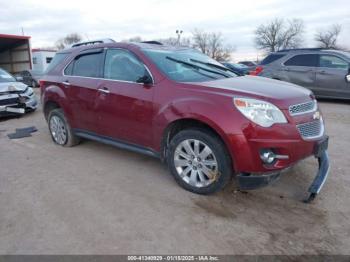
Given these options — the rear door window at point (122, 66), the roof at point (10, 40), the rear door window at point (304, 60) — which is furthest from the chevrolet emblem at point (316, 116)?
the roof at point (10, 40)

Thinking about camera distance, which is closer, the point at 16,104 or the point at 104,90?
the point at 104,90

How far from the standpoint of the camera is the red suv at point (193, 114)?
3.23m

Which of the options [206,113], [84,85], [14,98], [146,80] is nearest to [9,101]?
[14,98]

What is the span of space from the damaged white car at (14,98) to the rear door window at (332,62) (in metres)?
8.80

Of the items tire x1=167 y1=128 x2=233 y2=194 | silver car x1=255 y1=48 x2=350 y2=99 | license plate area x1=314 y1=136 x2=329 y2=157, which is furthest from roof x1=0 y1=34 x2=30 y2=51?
license plate area x1=314 y1=136 x2=329 y2=157

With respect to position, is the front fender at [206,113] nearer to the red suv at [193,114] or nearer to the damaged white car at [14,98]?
the red suv at [193,114]

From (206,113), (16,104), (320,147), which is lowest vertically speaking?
(16,104)

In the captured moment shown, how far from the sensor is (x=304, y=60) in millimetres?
9875

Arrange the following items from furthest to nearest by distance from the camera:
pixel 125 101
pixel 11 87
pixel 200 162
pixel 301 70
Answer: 1. pixel 301 70
2. pixel 11 87
3. pixel 125 101
4. pixel 200 162

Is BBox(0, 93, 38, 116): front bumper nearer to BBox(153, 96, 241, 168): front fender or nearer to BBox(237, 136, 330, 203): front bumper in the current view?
BBox(153, 96, 241, 168): front fender

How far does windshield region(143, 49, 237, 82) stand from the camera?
159 inches

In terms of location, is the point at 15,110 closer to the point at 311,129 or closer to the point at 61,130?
the point at 61,130

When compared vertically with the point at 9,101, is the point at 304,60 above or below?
above

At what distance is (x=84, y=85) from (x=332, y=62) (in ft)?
25.2
